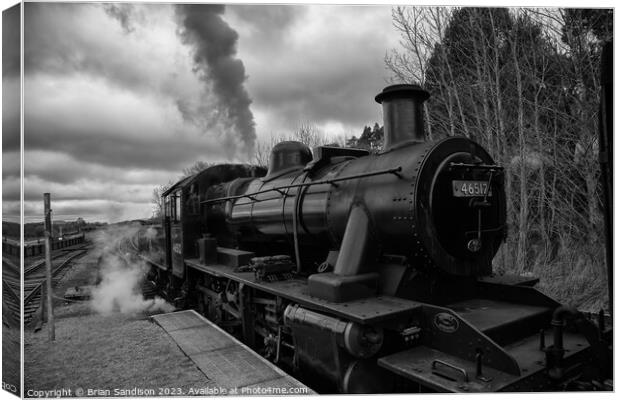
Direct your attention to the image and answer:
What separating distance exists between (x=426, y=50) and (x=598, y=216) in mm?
4889

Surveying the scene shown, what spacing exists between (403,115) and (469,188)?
1.12 metres

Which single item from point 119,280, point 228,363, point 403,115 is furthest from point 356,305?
point 119,280

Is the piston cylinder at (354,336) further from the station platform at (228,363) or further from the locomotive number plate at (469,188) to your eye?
the locomotive number plate at (469,188)

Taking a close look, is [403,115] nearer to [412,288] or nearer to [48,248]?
[412,288]

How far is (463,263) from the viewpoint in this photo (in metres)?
4.29

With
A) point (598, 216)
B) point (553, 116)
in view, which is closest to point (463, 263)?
point (598, 216)

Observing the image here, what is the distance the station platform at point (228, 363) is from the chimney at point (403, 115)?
2.63 m

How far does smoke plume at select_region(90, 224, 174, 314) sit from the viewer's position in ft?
31.3

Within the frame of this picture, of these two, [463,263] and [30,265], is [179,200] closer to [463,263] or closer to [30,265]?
[30,265]

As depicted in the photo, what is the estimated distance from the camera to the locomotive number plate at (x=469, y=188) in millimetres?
4113

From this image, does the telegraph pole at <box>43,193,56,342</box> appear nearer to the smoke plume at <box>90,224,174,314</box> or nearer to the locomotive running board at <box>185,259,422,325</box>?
the locomotive running board at <box>185,259,422,325</box>

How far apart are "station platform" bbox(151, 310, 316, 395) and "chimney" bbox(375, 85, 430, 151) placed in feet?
8.63

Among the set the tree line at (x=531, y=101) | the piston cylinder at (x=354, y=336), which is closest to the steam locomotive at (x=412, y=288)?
the piston cylinder at (x=354, y=336)

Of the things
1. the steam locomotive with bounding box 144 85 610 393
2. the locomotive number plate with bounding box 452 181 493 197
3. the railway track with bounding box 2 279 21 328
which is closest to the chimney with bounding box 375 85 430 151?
the steam locomotive with bounding box 144 85 610 393
